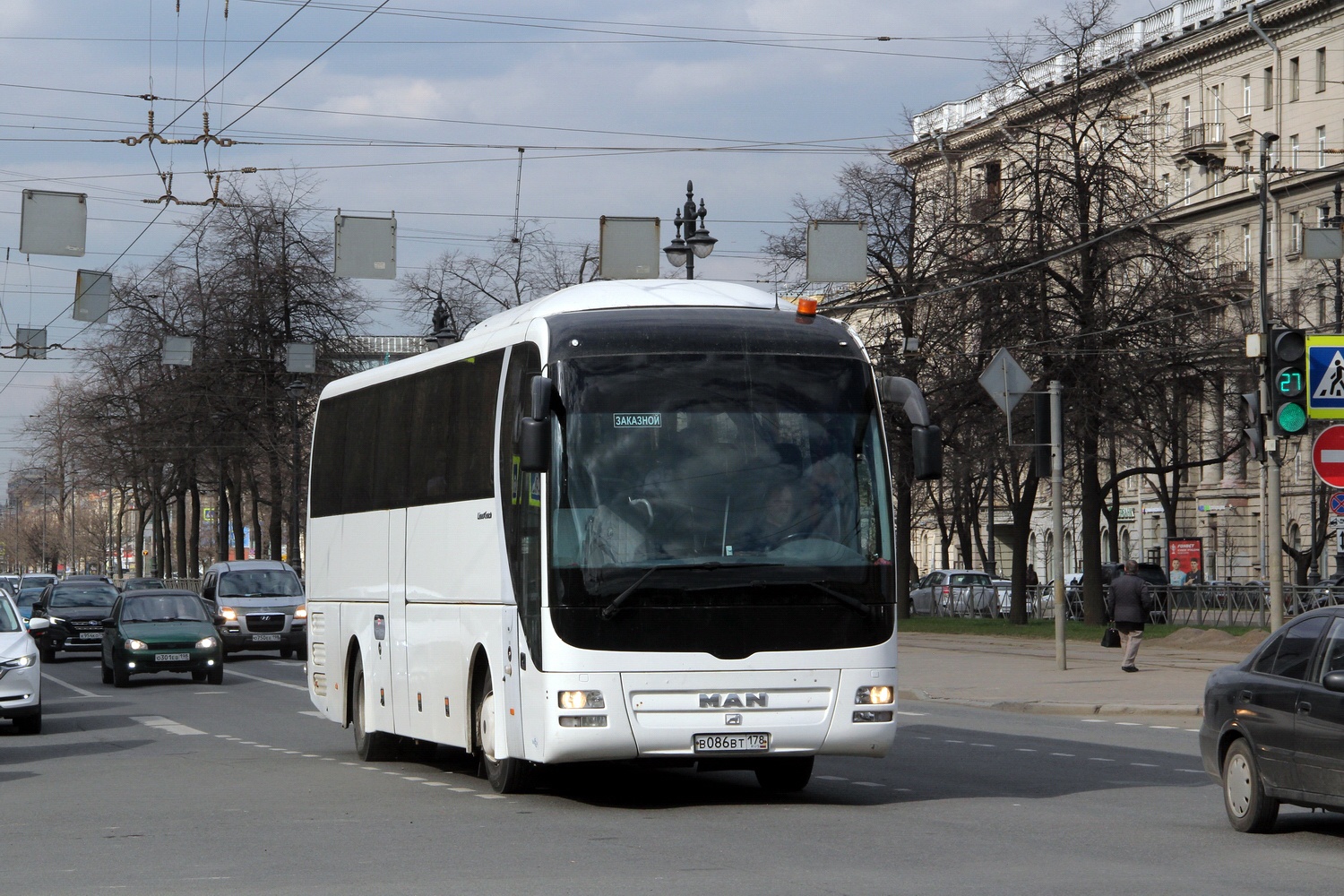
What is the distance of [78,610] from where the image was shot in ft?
144

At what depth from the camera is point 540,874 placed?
10.0 meters

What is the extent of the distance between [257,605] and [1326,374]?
25396 millimetres

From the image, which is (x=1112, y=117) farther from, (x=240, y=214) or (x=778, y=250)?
(x=240, y=214)

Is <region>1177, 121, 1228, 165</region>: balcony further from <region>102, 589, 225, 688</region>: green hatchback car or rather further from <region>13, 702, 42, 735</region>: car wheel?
<region>13, 702, 42, 735</region>: car wheel

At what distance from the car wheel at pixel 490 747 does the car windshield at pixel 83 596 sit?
102ft

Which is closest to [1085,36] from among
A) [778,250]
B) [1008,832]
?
[778,250]

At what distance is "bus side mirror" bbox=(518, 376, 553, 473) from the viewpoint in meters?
12.8

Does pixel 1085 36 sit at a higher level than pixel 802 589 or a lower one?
higher

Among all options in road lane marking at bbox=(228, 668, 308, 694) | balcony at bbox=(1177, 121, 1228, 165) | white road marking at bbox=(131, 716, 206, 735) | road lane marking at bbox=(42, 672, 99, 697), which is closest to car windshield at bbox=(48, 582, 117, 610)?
road lane marking at bbox=(42, 672, 99, 697)

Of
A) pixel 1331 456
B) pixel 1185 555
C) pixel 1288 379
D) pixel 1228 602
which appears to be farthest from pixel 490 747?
pixel 1185 555

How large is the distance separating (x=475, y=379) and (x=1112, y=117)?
31361 mm

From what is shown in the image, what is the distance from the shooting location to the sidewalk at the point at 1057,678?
24.2 m

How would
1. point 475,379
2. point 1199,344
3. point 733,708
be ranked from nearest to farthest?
point 733,708 < point 475,379 < point 1199,344

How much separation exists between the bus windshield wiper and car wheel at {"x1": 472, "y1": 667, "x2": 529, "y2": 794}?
1.55 meters
